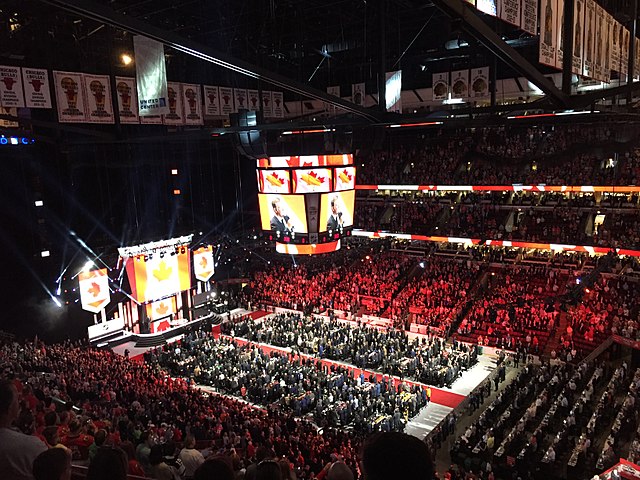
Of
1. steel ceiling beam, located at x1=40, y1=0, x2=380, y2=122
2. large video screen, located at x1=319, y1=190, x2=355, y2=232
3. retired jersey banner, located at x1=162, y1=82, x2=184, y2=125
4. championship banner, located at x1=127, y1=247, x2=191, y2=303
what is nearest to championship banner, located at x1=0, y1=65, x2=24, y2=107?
retired jersey banner, located at x1=162, y1=82, x2=184, y2=125

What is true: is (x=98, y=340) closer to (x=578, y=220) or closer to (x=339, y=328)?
(x=339, y=328)

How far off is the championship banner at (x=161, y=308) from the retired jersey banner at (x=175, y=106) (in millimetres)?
10181

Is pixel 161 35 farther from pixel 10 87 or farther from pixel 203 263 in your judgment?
pixel 203 263

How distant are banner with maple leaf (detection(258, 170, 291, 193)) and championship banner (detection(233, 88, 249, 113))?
4.33 meters

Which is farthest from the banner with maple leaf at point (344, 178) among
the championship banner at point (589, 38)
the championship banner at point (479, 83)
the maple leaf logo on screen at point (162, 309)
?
the maple leaf logo on screen at point (162, 309)

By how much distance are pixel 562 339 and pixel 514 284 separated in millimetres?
4851

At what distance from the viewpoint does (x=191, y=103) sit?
1873 cm

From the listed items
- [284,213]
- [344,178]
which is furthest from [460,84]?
[284,213]

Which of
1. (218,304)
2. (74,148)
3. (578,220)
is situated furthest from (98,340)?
(578,220)

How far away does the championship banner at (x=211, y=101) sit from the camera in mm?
19688

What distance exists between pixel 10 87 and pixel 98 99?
7.41 feet

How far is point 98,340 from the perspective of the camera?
23.5m

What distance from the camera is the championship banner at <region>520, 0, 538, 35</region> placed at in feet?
20.5

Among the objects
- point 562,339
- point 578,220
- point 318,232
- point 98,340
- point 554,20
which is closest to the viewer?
point 554,20
